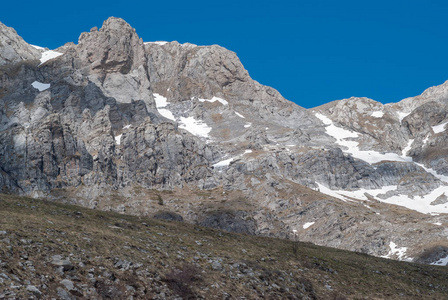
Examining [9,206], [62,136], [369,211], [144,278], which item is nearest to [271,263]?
[144,278]

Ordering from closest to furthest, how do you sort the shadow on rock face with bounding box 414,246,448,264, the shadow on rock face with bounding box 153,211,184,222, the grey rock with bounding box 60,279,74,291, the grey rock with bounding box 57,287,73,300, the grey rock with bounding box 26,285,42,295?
the grey rock with bounding box 26,285,42,295
the grey rock with bounding box 57,287,73,300
the grey rock with bounding box 60,279,74,291
the shadow on rock face with bounding box 414,246,448,264
the shadow on rock face with bounding box 153,211,184,222

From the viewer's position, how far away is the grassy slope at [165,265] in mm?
21234

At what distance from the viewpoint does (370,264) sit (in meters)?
40.5

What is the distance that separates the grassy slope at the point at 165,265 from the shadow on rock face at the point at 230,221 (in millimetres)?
109841

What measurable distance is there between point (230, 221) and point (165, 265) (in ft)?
420

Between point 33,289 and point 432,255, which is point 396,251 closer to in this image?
point 432,255

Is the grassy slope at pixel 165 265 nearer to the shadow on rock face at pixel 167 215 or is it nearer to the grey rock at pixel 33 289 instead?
the grey rock at pixel 33 289

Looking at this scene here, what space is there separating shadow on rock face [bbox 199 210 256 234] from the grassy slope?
110 metres

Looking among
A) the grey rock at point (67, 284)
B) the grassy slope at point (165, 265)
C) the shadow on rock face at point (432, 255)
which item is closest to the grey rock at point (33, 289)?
the grassy slope at point (165, 265)

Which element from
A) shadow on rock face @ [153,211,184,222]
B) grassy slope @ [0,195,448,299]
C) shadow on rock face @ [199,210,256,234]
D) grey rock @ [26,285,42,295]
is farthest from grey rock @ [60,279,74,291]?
shadow on rock face @ [153,211,184,222]

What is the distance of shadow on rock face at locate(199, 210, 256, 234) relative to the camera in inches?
5940

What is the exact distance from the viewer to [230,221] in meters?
153

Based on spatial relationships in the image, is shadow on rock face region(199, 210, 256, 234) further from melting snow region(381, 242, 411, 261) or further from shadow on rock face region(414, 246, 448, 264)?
shadow on rock face region(414, 246, 448, 264)

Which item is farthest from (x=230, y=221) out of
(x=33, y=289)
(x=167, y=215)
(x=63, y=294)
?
(x=33, y=289)
